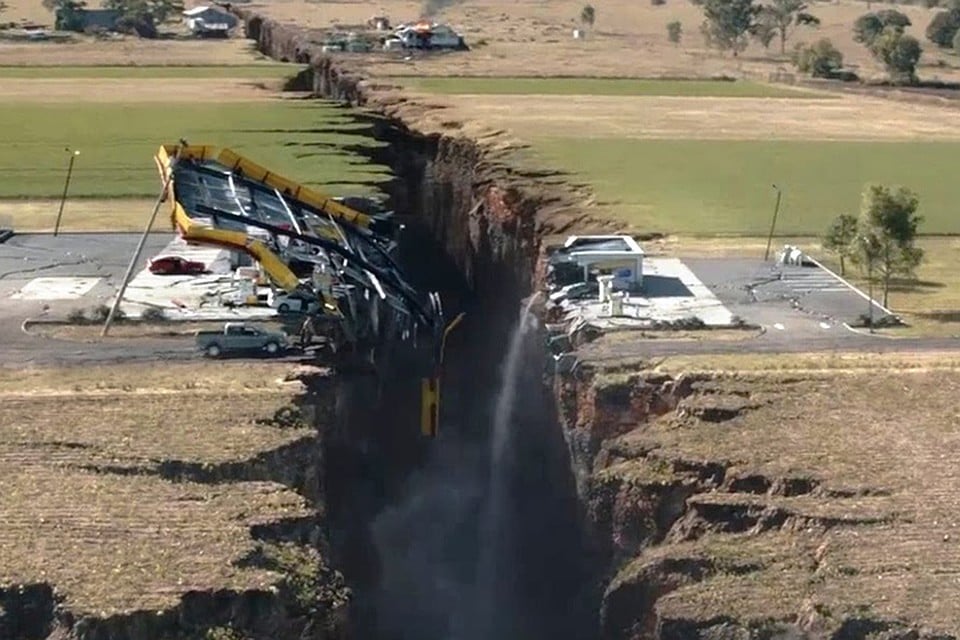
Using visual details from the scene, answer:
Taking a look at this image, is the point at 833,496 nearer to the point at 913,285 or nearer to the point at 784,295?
the point at 784,295

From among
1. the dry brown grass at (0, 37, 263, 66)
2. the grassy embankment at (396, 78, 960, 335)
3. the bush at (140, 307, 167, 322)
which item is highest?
the grassy embankment at (396, 78, 960, 335)

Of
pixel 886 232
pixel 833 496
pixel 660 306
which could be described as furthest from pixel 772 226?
pixel 833 496

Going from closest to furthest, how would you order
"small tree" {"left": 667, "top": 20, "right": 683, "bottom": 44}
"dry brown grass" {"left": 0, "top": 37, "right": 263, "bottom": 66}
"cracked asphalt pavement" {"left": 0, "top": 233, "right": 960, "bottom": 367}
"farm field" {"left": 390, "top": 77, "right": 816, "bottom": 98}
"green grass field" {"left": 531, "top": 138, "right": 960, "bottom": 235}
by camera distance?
"cracked asphalt pavement" {"left": 0, "top": 233, "right": 960, "bottom": 367} → "green grass field" {"left": 531, "top": 138, "right": 960, "bottom": 235} → "farm field" {"left": 390, "top": 77, "right": 816, "bottom": 98} → "dry brown grass" {"left": 0, "top": 37, "right": 263, "bottom": 66} → "small tree" {"left": 667, "top": 20, "right": 683, "bottom": 44}

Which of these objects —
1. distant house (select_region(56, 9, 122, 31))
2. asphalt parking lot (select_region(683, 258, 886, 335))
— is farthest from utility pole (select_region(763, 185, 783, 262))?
distant house (select_region(56, 9, 122, 31))

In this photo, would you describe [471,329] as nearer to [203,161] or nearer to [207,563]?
[203,161]

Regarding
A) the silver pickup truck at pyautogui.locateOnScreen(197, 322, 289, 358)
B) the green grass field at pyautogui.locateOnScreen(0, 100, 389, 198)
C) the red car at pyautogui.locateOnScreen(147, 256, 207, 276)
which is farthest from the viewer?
the green grass field at pyautogui.locateOnScreen(0, 100, 389, 198)

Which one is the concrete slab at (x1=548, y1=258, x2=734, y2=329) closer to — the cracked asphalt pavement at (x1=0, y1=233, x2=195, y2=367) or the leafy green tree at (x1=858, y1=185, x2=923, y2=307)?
the leafy green tree at (x1=858, y1=185, x2=923, y2=307)

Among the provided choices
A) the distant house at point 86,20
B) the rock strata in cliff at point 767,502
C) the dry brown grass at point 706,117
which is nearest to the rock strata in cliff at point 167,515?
the rock strata in cliff at point 767,502

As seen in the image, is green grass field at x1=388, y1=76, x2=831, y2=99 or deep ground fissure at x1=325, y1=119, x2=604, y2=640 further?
green grass field at x1=388, y1=76, x2=831, y2=99
